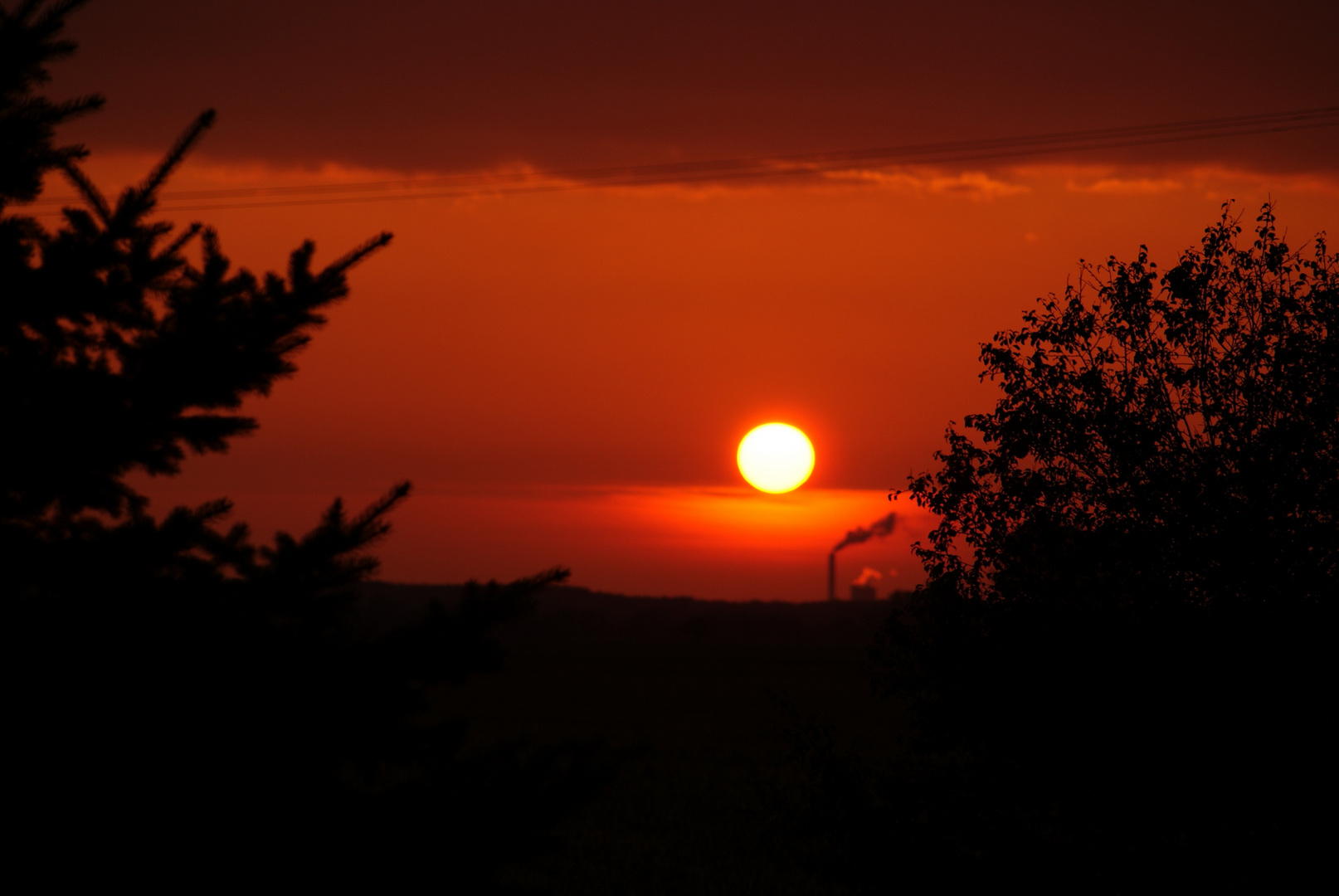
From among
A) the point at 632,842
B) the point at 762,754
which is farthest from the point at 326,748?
the point at 762,754

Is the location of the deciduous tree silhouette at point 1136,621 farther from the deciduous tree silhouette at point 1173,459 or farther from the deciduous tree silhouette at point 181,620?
the deciduous tree silhouette at point 181,620

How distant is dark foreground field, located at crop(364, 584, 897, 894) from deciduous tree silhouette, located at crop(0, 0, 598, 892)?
0.31 m

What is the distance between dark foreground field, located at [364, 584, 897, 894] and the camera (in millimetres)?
14141

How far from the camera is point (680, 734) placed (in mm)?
41594

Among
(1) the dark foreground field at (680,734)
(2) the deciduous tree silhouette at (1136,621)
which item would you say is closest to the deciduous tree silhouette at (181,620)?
(1) the dark foreground field at (680,734)

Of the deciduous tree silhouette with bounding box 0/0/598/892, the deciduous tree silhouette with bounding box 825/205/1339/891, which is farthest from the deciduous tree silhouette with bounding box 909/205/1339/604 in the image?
the deciduous tree silhouette with bounding box 0/0/598/892

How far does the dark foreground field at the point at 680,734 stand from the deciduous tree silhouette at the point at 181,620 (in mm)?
306

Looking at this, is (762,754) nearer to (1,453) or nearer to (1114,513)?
(1114,513)

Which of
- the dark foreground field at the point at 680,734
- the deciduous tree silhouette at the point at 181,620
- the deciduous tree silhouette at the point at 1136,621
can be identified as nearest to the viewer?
the deciduous tree silhouette at the point at 181,620

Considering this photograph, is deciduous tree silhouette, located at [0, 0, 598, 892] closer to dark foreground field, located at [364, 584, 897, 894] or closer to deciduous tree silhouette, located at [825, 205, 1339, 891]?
dark foreground field, located at [364, 584, 897, 894]

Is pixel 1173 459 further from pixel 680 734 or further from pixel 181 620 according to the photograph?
pixel 680 734

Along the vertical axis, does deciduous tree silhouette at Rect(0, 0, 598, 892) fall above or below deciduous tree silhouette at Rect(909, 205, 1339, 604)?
below

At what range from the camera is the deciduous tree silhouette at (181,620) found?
10.3 ft

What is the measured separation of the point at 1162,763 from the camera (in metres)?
10.9
